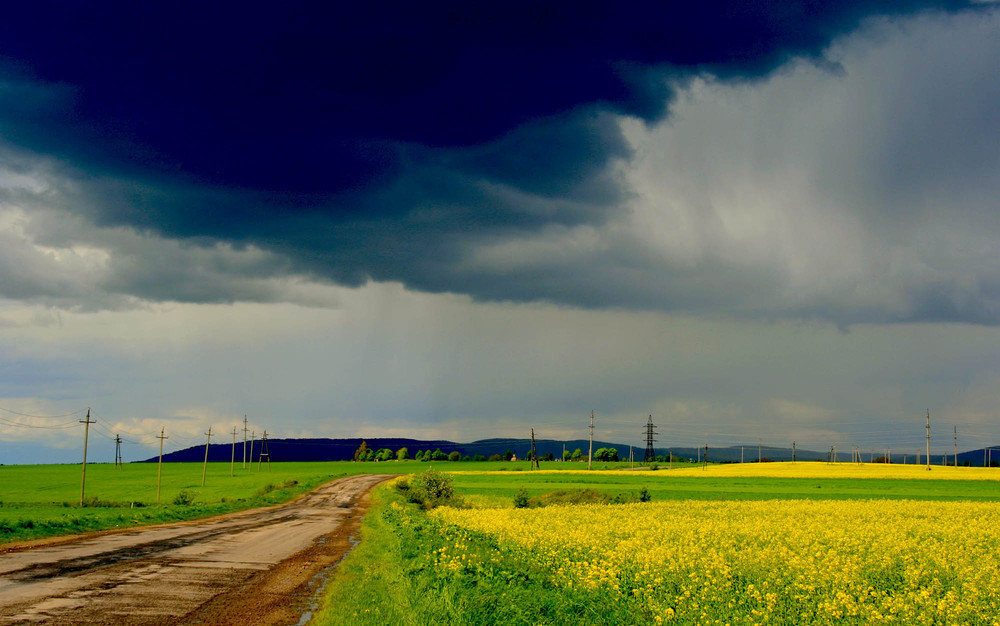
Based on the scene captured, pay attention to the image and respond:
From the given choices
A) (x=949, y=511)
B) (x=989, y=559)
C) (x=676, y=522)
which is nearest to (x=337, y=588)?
(x=676, y=522)

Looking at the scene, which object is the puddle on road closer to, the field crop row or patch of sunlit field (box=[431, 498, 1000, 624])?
the field crop row

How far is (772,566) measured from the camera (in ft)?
A: 58.0

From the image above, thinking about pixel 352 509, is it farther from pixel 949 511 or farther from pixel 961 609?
pixel 961 609

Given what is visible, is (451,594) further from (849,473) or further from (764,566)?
(849,473)

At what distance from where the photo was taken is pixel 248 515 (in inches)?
1881

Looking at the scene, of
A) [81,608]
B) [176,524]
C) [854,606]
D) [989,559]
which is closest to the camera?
[854,606]

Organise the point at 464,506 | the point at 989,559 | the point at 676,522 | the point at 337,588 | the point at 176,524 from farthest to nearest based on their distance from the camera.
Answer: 1. the point at 464,506
2. the point at 176,524
3. the point at 676,522
4. the point at 989,559
5. the point at 337,588

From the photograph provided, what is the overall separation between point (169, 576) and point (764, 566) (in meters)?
17.1

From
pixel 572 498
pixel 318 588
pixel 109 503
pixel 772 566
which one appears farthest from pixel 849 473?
pixel 318 588

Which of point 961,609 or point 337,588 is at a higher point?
point 961,609

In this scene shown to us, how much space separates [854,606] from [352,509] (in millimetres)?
48627

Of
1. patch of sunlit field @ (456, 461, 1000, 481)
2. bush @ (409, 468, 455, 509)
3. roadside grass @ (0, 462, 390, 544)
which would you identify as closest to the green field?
roadside grass @ (0, 462, 390, 544)

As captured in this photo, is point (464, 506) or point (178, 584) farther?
point (464, 506)

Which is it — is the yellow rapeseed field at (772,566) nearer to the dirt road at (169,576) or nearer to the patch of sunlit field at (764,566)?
the patch of sunlit field at (764,566)
